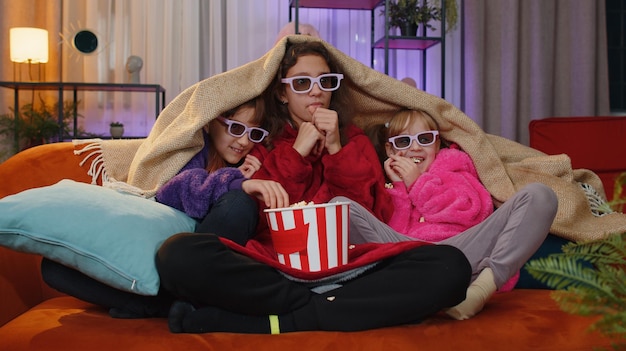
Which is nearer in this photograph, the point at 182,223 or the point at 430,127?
the point at 182,223

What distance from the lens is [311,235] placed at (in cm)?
136

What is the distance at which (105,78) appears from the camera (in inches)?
164

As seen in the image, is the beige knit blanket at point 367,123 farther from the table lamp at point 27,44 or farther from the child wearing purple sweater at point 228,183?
the table lamp at point 27,44

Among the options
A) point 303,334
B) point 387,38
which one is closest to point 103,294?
point 303,334

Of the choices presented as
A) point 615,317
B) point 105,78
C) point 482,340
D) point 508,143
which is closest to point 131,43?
point 105,78

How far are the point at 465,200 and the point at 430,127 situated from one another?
30 cm

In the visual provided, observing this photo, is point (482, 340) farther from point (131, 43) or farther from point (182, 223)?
point (131, 43)

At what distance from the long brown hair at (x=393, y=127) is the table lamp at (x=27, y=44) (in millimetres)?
2404

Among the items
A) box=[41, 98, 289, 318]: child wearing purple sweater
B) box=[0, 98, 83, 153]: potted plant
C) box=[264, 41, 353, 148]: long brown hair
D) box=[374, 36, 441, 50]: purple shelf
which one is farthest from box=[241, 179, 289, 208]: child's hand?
box=[374, 36, 441, 50]: purple shelf

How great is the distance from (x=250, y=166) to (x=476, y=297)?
2.46 feet

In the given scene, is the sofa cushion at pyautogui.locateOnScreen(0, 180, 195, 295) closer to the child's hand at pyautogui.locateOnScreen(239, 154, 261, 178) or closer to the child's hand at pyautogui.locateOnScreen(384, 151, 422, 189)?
the child's hand at pyautogui.locateOnScreen(239, 154, 261, 178)

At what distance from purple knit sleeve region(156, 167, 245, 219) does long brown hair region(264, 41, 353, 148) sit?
327 mm

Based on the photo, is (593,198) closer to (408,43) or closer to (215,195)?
(215,195)

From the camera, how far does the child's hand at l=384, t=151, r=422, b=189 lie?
1.99 metres
